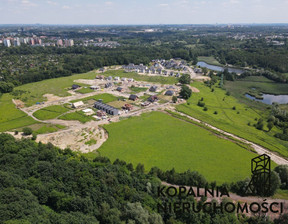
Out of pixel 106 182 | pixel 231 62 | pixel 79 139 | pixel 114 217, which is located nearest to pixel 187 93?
pixel 79 139

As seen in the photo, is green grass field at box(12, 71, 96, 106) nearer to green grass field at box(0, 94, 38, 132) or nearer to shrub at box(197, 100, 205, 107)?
green grass field at box(0, 94, 38, 132)

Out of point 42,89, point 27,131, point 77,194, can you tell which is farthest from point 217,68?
point 77,194

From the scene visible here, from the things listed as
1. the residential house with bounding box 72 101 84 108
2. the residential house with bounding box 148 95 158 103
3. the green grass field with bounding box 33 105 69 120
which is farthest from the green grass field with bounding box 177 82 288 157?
the green grass field with bounding box 33 105 69 120

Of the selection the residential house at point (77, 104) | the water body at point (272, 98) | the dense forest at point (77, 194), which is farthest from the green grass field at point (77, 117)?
the water body at point (272, 98)

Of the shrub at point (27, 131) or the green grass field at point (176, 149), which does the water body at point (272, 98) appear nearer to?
the green grass field at point (176, 149)

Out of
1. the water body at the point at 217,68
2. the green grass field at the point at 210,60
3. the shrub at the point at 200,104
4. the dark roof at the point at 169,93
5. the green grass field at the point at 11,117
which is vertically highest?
the green grass field at the point at 210,60

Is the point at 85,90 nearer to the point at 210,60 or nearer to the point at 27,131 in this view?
the point at 27,131
